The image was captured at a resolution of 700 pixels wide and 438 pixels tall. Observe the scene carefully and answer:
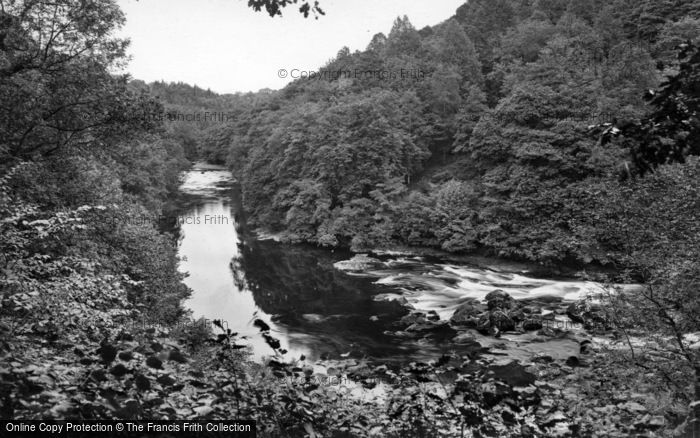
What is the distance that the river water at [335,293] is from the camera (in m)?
19.2

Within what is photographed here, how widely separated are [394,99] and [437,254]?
2270 cm

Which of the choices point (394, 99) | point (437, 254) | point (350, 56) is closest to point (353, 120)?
point (394, 99)

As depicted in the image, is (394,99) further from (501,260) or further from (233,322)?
(233,322)

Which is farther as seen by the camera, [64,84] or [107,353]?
[64,84]

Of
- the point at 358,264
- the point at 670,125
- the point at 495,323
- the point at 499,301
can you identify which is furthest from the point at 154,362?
the point at 358,264

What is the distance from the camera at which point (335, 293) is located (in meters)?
27.2

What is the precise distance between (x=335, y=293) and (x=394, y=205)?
14115 millimetres

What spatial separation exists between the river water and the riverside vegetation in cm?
279

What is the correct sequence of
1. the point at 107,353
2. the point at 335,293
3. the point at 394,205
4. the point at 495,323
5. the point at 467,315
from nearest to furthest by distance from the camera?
the point at 107,353
the point at 495,323
the point at 467,315
the point at 335,293
the point at 394,205

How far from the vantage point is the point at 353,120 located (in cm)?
4484

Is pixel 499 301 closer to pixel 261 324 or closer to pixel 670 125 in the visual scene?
pixel 670 125

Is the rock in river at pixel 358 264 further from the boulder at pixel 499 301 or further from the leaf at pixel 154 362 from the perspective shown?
the leaf at pixel 154 362

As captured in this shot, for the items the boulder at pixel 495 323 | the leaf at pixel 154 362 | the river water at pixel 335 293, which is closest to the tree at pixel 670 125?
the leaf at pixel 154 362

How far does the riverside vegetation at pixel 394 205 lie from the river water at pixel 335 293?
2.79m
